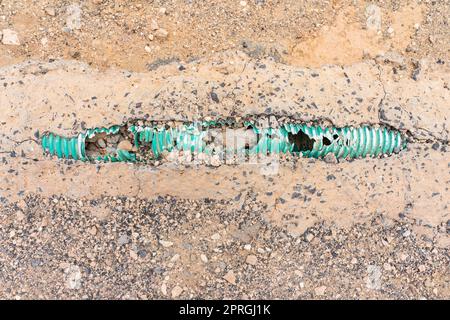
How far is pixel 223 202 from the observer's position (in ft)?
8.32

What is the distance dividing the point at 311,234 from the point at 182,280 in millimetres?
705

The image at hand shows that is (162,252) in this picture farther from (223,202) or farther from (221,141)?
(221,141)

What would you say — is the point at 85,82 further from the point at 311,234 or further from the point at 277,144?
the point at 311,234

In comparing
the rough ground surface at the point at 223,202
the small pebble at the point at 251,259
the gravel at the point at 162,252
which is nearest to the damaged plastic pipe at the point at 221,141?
the rough ground surface at the point at 223,202

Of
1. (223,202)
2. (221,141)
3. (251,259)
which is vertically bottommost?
(251,259)

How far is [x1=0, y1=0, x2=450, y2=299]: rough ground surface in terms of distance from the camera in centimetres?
252

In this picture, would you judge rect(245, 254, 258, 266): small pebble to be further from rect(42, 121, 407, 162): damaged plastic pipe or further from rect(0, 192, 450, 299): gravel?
rect(42, 121, 407, 162): damaged plastic pipe

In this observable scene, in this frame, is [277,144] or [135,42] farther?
[135,42]

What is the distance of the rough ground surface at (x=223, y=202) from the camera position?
2523 mm

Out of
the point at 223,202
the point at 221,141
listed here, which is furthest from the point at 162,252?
the point at 221,141

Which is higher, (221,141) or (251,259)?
(221,141)

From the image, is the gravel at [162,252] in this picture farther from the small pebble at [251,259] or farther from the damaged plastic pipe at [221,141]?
the damaged plastic pipe at [221,141]

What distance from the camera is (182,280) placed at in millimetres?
2545

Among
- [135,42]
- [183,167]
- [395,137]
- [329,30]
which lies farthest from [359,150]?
[135,42]
